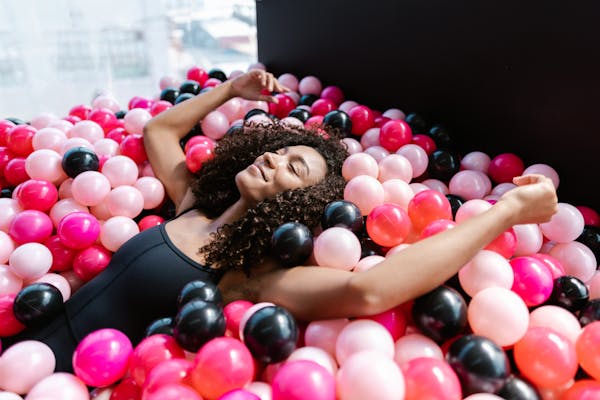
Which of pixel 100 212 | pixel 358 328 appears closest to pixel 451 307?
pixel 358 328

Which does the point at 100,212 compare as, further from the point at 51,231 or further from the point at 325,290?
the point at 325,290

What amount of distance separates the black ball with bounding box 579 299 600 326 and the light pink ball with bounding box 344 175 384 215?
0.57m

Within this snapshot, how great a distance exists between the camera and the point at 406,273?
1.01 meters

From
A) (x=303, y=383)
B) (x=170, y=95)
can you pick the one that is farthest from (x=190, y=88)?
(x=303, y=383)

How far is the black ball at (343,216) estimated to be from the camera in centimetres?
130

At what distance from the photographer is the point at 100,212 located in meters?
1.69

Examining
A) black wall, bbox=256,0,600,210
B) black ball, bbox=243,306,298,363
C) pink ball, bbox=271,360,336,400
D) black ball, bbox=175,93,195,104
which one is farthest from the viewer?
black ball, bbox=175,93,195,104

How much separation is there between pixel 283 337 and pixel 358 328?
155mm

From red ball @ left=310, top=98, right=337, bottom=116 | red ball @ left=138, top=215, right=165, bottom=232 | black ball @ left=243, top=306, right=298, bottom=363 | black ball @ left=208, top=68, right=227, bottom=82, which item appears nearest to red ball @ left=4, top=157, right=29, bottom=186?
red ball @ left=138, top=215, right=165, bottom=232

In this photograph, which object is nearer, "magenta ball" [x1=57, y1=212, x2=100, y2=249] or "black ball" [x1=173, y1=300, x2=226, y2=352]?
"black ball" [x1=173, y1=300, x2=226, y2=352]

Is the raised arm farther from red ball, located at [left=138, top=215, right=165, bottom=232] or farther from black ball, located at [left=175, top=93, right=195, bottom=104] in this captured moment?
black ball, located at [left=175, top=93, right=195, bottom=104]

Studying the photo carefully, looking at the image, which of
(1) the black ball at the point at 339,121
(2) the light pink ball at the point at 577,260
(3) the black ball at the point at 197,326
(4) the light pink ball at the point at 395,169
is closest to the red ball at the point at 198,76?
(1) the black ball at the point at 339,121

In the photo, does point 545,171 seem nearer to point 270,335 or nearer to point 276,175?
point 276,175

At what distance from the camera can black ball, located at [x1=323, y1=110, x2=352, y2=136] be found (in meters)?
1.91
